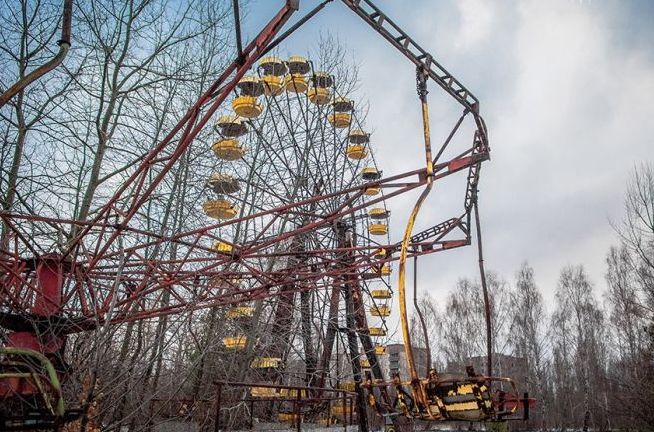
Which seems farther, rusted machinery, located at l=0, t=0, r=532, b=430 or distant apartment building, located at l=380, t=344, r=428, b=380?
distant apartment building, located at l=380, t=344, r=428, b=380

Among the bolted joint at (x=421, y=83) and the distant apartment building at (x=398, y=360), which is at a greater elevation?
the bolted joint at (x=421, y=83)

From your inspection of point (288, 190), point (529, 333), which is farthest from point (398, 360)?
point (529, 333)

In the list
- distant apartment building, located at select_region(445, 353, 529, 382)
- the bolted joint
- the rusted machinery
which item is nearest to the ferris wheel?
the rusted machinery

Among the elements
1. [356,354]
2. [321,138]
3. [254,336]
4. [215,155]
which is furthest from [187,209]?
[356,354]

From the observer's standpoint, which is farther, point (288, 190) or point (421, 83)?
point (288, 190)

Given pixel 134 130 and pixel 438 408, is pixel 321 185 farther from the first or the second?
pixel 438 408

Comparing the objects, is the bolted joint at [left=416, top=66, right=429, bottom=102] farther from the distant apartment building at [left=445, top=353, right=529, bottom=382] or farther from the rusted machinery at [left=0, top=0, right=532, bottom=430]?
the distant apartment building at [left=445, top=353, right=529, bottom=382]

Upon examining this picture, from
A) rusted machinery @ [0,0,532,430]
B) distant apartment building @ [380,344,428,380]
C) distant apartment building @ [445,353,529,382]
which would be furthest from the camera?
distant apartment building @ [445,353,529,382]

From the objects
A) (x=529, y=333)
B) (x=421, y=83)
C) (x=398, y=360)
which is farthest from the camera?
(x=529, y=333)

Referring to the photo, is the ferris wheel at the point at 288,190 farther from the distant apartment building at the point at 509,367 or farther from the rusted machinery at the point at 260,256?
the distant apartment building at the point at 509,367

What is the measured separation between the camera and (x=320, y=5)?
529 cm

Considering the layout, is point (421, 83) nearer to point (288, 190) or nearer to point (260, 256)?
point (260, 256)

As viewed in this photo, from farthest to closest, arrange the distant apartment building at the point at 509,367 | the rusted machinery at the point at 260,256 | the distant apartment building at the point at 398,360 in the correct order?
the distant apartment building at the point at 509,367
the distant apartment building at the point at 398,360
the rusted machinery at the point at 260,256

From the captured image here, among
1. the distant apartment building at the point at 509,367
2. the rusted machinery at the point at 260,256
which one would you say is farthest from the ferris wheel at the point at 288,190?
the distant apartment building at the point at 509,367
